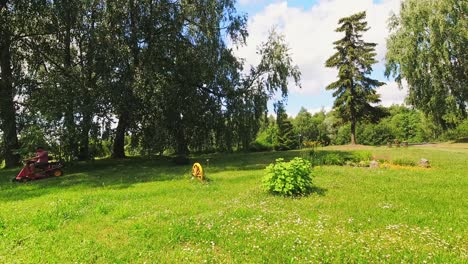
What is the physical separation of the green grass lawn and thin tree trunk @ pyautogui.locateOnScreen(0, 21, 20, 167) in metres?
6.92

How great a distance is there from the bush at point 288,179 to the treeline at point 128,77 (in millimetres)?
7825

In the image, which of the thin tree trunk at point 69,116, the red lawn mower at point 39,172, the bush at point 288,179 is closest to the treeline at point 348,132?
the thin tree trunk at point 69,116

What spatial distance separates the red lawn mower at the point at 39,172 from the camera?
40.5 ft

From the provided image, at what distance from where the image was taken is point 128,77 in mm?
14586

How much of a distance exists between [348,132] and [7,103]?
44.0 metres

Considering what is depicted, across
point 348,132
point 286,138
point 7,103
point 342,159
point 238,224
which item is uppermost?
point 7,103

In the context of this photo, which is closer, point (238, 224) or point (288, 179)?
point (238, 224)

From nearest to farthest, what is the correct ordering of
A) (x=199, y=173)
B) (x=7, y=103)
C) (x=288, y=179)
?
(x=288, y=179) < (x=199, y=173) < (x=7, y=103)

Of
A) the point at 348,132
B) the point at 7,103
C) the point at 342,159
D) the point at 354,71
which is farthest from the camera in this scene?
the point at 348,132

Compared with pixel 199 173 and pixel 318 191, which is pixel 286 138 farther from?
pixel 318 191

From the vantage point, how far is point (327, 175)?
1103 centimetres

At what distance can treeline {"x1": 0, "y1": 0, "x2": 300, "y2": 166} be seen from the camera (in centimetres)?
1409

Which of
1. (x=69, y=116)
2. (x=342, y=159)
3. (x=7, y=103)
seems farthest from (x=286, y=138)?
(x=7, y=103)

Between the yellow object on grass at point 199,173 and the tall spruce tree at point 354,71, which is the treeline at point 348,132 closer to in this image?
the tall spruce tree at point 354,71
